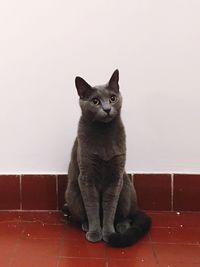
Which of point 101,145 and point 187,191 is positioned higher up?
point 101,145

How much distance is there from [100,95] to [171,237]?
0.51 meters

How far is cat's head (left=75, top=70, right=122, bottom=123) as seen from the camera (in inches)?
43.8

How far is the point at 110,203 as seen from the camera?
3.97 feet

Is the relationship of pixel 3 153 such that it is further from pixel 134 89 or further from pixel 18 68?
pixel 134 89

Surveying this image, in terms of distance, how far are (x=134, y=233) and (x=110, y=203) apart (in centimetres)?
12

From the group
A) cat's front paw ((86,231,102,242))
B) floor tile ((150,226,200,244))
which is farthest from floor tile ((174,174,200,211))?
cat's front paw ((86,231,102,242))

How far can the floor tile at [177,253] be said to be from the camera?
110 cm

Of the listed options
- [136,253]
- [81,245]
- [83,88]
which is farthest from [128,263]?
[83,88]

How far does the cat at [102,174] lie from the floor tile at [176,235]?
0.13 ft

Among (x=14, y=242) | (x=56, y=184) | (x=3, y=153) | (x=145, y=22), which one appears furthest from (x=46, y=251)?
(x=145, y=22)

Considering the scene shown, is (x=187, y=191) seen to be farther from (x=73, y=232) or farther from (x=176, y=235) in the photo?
(x=73, y=232)

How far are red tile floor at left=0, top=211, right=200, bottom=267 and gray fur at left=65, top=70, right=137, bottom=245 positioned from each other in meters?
0.07

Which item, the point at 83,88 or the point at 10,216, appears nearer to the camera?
the point at 83,88

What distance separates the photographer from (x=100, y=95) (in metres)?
1.12
